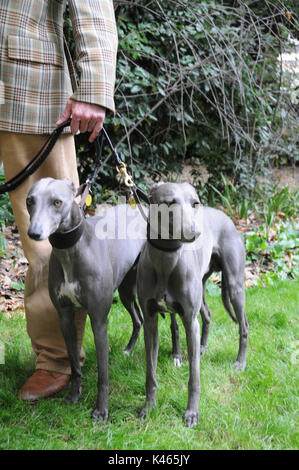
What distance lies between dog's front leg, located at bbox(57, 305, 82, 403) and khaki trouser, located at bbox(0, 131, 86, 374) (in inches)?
7.9

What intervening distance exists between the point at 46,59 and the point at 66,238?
999 millimetres

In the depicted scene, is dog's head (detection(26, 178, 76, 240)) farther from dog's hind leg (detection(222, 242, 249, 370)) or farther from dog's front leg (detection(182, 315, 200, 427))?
dog's hind leg (detection(222, 242, 249, 370))

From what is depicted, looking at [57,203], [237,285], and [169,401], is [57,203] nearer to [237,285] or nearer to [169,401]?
[169,401]

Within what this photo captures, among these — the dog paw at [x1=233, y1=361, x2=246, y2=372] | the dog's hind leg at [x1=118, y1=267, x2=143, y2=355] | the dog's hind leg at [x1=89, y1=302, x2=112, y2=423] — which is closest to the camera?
the dog's hind leg at [x1=89, y1=302, x2=112, y2=423]

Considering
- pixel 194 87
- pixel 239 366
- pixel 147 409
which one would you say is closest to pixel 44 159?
pixel 147 409

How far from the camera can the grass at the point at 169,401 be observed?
2.57 m

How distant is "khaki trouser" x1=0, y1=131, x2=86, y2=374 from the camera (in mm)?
2861

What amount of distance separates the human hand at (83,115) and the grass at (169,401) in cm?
161

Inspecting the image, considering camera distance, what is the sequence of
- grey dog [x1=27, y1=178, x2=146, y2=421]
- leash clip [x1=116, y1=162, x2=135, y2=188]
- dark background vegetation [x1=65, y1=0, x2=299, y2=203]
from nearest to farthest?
grey dog [x1=27, y1=178, x2=146, y2=421] < leash clip [x1=116, y1=162, x2=135, y2=188] < dark background vegetation [x1=65, y1=0, x2=299, y2=203]

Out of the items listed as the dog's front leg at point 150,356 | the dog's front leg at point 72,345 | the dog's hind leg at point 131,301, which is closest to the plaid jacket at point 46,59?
the dog's front leg at point 72,345

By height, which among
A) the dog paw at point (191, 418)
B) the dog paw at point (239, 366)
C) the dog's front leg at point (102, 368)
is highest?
the dog's front leg at point (102, 368)

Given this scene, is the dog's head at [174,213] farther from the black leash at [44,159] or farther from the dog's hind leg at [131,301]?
the dog's hind leg at [131,301]

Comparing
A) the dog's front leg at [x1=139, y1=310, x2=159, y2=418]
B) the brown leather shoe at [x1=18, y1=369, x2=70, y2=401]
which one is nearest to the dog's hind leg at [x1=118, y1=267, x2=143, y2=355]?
the brown leather shoe at [x1=18, y1=369, x2=70, y2=401]
